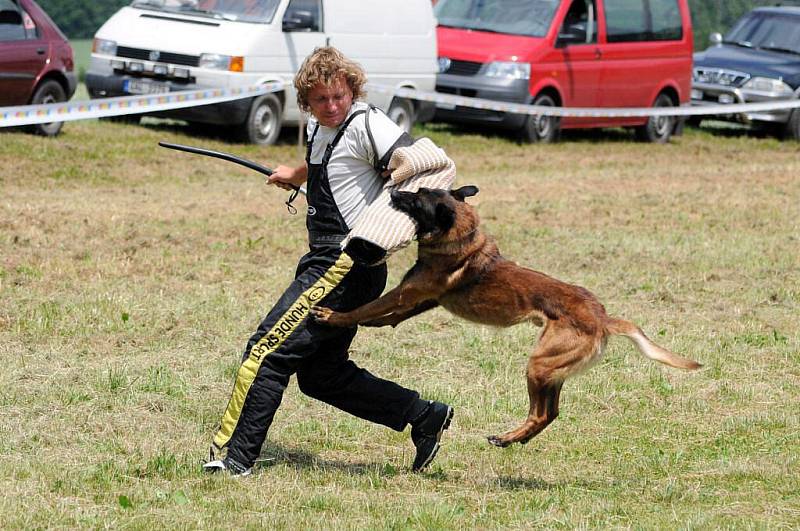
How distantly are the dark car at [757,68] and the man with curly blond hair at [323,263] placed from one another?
14990 millimetres

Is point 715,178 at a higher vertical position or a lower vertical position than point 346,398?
lower

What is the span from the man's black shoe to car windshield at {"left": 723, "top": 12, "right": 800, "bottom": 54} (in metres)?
15.8

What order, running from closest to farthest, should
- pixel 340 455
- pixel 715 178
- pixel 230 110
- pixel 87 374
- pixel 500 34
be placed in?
pixel 340 455 → pixel 87 374 → pixel 230 110 → pixel 715 178 → pixel 500 34

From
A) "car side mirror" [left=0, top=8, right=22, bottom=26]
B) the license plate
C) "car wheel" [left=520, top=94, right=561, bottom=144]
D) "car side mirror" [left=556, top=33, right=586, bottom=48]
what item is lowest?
"car wheel" [left=520, top=94, right=561, bottom=144]

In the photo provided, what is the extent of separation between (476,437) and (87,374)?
2112 millimetres

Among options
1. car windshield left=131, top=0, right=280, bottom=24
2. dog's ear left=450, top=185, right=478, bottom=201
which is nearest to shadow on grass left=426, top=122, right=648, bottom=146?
car windshield left=131, top=0, right=280, bottom=24

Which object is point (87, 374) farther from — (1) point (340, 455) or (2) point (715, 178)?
(2) point (715, 178)

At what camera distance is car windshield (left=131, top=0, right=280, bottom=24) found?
47.6 feet

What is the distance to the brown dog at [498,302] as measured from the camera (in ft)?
17.1

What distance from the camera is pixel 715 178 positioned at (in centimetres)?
1513

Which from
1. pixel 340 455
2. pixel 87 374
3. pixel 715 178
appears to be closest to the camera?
pixel 340 455

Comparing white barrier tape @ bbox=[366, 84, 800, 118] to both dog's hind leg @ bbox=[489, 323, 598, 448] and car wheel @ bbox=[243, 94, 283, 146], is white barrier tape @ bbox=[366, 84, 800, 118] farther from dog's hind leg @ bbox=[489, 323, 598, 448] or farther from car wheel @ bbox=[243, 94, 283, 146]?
dog's hind leg @ bbox=[489, 323, 598, 448]

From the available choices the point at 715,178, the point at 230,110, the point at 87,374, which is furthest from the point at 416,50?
the point at 87,374

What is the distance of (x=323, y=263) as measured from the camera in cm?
527
